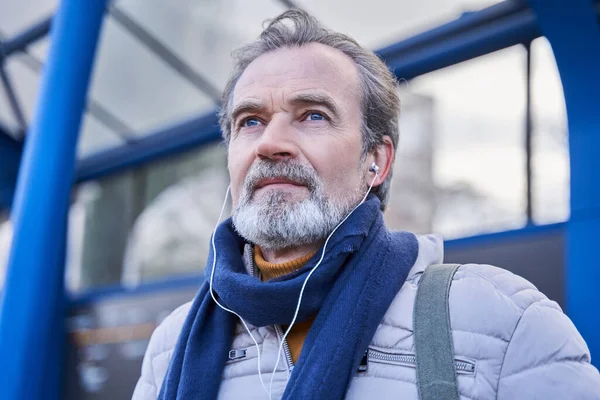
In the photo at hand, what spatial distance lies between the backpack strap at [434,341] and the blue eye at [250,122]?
0.62m

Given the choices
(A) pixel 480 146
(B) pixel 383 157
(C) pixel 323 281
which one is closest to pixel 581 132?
(A) pixel 480 146

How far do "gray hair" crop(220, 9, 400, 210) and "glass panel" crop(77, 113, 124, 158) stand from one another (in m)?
6.03

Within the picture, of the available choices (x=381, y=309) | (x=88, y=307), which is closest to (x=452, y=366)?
(x=381, y=309)

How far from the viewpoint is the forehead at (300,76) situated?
1.98 meters

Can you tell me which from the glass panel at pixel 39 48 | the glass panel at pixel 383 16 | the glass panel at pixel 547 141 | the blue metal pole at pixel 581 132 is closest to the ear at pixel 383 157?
the blue metal pole at pixel 581 132

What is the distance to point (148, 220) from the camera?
293 inches

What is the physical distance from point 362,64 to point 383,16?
3354 millimetres

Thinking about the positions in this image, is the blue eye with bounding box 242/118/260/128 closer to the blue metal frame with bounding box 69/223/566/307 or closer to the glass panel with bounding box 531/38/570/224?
the blue metal frame with bounding box 69/223/566/307

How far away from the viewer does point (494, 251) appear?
394cm

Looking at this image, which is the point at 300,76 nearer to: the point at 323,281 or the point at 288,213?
the point at 288,213

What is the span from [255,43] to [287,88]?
0.88ft

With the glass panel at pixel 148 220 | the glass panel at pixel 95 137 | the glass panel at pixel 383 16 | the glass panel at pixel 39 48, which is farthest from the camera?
the glass panel at pixel 95 137

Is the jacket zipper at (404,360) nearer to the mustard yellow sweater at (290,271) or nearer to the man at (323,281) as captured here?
the man at (323,281)

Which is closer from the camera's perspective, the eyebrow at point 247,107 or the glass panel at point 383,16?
the eyebrow at point 247,107
